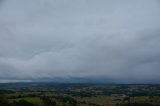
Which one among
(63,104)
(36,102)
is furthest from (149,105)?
(36,102)

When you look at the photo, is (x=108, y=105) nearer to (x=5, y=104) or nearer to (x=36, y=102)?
(x=36, y=102)

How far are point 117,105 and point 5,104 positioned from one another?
9639 centimetres

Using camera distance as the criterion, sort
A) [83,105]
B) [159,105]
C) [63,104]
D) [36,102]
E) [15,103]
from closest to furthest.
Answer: [15,103]
[36,102]
[63,104]
[83,105]
[159,105]

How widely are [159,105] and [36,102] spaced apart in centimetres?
8473

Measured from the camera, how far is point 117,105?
7810 inches

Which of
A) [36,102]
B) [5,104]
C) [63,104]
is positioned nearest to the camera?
[5,104]

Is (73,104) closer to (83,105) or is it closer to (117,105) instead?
A: (83,105)

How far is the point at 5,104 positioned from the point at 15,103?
19079 millimetres

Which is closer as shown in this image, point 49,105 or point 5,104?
point 5,104

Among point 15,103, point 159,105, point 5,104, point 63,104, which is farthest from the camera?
point 159,105

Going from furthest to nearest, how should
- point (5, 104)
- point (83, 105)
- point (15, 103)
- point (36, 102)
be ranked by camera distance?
point (83, 105) < point (36, 102) < point (15, 103) < point (5, 104)

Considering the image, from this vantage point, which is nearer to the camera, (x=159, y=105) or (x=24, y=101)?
(x=24, y=101)

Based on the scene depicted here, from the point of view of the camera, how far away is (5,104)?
120 meters

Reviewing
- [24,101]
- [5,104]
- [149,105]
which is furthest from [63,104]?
[149,105]
